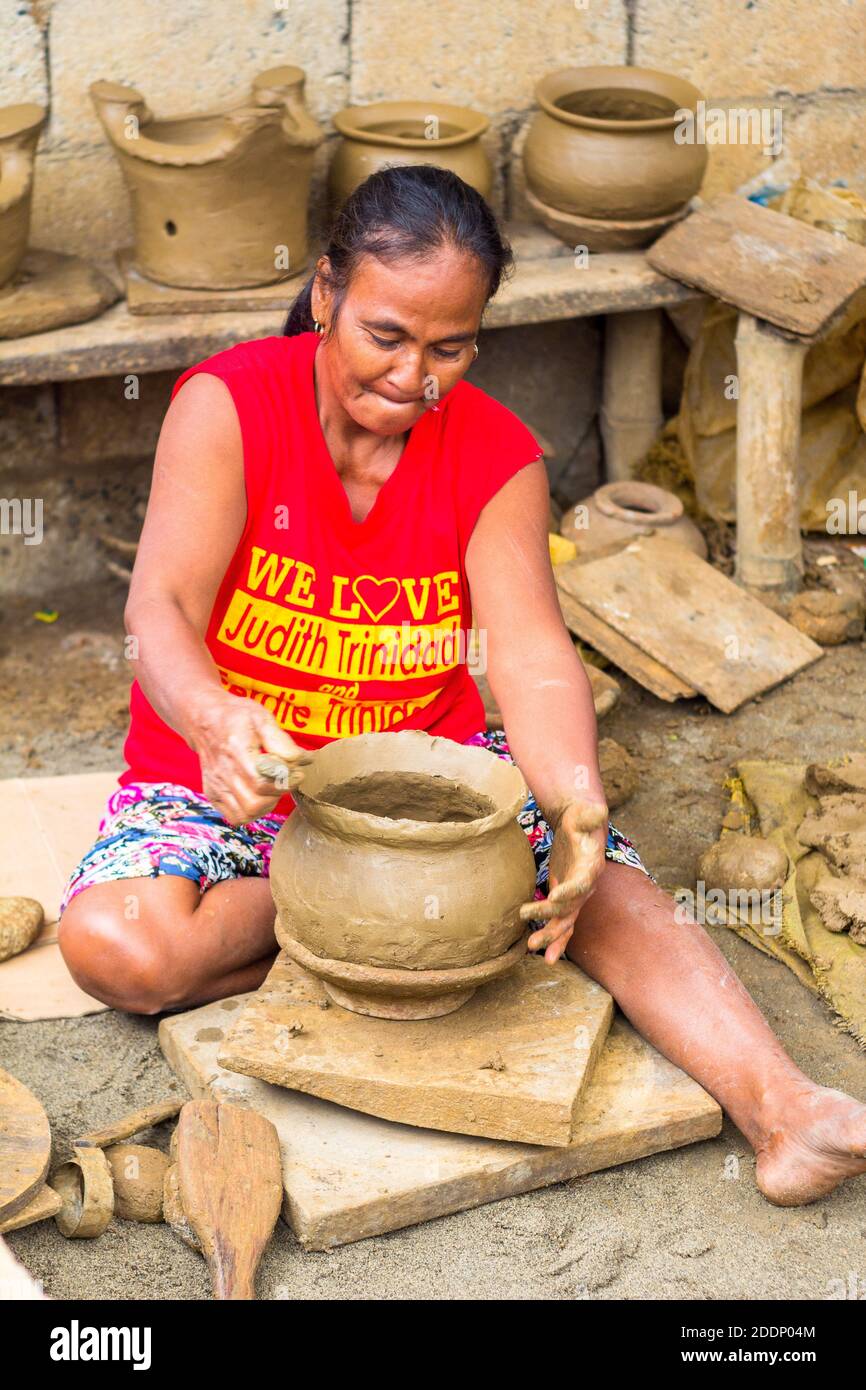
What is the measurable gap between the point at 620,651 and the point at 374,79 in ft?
6.59

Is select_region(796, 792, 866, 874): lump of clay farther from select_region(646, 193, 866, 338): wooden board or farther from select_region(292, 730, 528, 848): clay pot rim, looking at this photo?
select_region(646, 193, 866, 338): wooden board

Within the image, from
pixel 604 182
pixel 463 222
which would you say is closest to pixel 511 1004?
pixel 463 222

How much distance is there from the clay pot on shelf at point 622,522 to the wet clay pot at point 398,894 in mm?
2331

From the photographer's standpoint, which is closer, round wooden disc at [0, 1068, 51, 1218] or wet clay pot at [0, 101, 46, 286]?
round wooden disc at [0, 1068, 51, 1218]

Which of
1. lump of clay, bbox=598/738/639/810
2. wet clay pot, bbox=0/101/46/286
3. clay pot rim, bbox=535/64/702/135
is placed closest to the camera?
lump of clay, bbox=598/738/639/810

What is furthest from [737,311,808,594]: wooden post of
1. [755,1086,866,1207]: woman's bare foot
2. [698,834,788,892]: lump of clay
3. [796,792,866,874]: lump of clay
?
[755,1086,866,1207]: woman's bare foot

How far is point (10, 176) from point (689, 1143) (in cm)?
302

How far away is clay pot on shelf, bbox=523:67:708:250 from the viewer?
4.81 meters

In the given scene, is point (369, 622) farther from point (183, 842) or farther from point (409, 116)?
point (409, 116)

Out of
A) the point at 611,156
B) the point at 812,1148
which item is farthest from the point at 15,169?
the point at 812,1148

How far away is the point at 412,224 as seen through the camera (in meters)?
2.65

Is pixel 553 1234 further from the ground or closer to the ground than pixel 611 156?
closer to the ground

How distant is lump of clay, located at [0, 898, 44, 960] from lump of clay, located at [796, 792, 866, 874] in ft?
5.67
